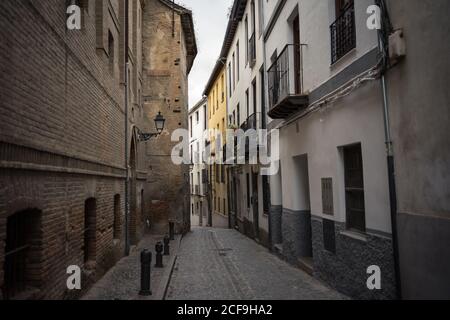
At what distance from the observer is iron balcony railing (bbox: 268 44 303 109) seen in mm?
10258

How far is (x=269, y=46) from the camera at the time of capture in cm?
1348

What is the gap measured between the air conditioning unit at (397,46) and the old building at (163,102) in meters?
14.3

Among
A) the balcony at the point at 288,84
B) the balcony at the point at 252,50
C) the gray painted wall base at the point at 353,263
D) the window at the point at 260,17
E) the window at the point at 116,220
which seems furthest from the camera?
the balcony at the point at 252,50

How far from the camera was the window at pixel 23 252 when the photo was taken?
16.5 ft

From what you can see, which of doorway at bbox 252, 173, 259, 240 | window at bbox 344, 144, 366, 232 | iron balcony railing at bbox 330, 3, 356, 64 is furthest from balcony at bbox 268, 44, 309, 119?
doorway at bbox 252, 173, 259, 240

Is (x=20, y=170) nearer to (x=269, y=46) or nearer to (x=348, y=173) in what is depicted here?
(x=348, y=173)

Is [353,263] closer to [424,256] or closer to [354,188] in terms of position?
[354,188]

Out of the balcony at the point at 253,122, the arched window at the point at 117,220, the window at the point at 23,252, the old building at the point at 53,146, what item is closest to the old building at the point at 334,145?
the balcony at the point at 253,122

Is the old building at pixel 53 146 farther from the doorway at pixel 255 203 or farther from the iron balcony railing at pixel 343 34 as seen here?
the doorway at pixel 255 203

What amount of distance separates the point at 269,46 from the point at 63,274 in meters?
9.65

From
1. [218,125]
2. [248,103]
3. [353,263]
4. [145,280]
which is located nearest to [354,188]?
[353,263]

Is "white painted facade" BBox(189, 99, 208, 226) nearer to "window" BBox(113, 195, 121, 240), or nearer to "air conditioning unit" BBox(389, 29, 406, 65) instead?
"window" BBox(113, 195, 121, 240)

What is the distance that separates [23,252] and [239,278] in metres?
5.15
